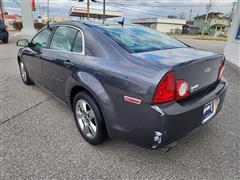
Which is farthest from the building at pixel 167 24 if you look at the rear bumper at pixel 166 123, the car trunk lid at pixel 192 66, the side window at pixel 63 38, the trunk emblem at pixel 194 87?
the rear bumper at pixel 166 123

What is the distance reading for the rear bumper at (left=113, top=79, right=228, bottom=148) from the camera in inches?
66.5

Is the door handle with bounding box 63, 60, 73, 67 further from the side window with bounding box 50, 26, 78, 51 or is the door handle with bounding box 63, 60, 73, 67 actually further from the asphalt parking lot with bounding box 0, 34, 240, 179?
the asphalt parking lot with bounding box 0, 34, 240, 179

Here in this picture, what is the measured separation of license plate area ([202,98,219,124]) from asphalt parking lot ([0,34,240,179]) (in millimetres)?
515

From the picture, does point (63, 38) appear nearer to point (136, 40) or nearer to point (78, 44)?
point (78, 44)

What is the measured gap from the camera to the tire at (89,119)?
2.25 m

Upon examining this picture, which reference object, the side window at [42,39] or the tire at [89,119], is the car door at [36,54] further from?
the tire at [89,119]

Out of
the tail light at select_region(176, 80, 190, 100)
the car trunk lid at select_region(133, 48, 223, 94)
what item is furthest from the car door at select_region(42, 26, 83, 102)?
the tail light at select_region(176, 80, 190, 100)

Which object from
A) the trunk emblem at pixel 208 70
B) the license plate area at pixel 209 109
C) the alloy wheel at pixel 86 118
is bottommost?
the alloy wheel at pixel 86 118

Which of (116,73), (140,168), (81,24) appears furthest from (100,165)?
(81,24)

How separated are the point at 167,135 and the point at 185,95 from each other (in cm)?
43

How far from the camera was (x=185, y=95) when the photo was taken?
6.08ft

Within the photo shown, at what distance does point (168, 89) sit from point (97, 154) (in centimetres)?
123

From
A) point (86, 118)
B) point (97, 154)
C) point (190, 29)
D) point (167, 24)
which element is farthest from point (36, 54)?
point (190, 29)

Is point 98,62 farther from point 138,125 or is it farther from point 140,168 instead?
point 140,168
